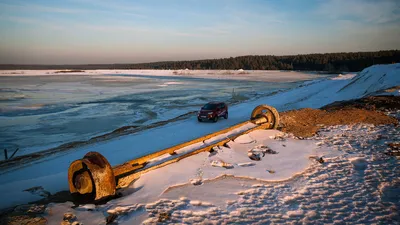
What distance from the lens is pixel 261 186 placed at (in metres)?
6.76

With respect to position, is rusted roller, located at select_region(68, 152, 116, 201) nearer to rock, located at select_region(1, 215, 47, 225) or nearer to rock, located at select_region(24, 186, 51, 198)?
rock, located at select_region(1, 215, 47, 225)

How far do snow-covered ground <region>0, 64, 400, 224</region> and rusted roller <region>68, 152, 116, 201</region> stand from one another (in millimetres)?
379

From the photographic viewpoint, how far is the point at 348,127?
12.4 metres

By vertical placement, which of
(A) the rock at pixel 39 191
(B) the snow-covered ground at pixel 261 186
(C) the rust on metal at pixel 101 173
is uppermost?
(C) the rust on metal at pixel 101 173

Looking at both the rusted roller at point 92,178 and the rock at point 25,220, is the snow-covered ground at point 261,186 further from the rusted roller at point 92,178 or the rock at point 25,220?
the rusted roller at point 92,178

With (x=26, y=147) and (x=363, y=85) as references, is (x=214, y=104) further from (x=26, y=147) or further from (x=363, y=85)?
(x=363, y=85)

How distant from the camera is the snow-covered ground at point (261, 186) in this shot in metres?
5.42

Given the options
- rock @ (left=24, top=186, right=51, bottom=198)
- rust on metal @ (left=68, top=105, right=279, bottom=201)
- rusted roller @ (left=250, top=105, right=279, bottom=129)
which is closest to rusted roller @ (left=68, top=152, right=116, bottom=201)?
rust on metal @ (left=68, top=105, right=279, bottom=201)

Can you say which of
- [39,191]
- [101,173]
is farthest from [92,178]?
[39,191]

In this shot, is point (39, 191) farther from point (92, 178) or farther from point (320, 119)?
point (320, 119)

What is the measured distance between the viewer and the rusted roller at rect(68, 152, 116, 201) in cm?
601

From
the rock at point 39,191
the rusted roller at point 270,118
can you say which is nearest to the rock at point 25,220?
the rock at point 39,191

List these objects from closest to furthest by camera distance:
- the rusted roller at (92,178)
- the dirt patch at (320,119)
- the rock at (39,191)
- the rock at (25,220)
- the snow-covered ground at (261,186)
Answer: the rock at (25,220) < the snow-covered ground at (261,186) < the rusted roller at (92,178) < the rock at (39,191) < the dirt patch at (320,119)

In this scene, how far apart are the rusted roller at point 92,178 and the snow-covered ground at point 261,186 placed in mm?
379
